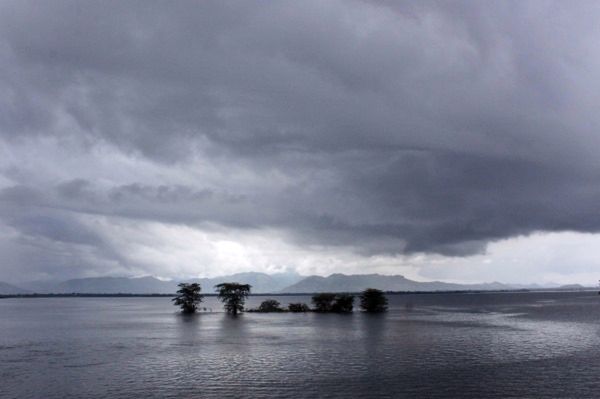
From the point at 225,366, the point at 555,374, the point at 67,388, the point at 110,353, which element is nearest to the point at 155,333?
the point at 110,353

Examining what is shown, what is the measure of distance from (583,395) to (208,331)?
4080 inches

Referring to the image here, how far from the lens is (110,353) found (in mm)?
93812

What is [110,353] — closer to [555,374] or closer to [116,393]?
[116,393]

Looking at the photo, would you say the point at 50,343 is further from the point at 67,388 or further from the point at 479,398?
the point at 479,398

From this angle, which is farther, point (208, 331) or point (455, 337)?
point (208, 331)

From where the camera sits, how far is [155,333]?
134750 millimetres

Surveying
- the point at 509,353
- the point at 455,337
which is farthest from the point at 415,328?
the point at 509,353

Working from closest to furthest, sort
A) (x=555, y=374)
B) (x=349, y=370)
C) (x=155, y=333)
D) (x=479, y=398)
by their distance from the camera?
1. (x=479, y=398)
2. (x=555, y=374)
3. (x=349, y=370)
4. (x=155, y=333)

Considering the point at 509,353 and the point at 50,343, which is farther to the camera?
the point at 50,343

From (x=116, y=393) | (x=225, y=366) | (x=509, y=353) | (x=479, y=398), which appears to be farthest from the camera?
(x=509, y=353)

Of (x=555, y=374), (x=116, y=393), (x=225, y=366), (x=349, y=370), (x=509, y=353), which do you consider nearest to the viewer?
(x=116, y=393)

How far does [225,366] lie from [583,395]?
5180 cm

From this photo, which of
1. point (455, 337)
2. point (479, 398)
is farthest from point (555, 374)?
point (455, 337)

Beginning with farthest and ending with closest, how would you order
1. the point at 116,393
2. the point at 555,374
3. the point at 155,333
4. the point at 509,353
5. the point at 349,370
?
the point at 155,333
the point at 509,353
the point at 349,370
the point at 555,374
the point at 116,393
